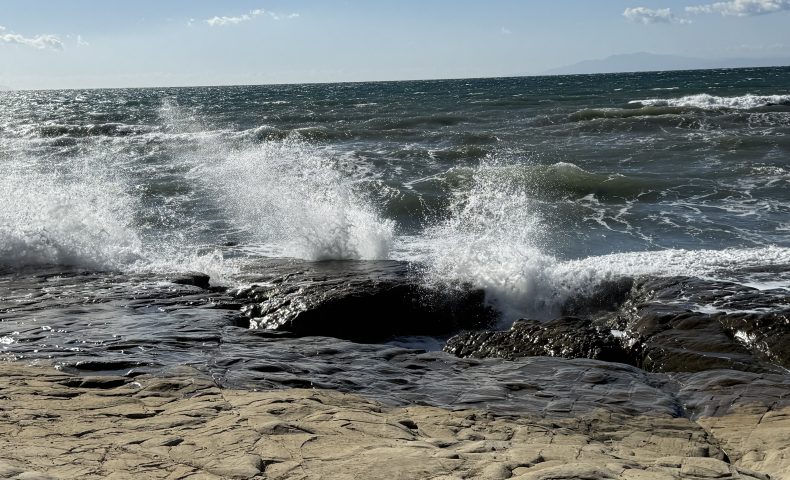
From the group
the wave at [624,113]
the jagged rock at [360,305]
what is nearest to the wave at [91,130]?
the wave at [624,113]

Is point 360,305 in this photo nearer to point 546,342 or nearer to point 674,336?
point 546,342

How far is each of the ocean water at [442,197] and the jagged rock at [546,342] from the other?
1.42 m

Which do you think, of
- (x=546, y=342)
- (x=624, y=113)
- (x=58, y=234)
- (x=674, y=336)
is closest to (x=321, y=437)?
(x=546, y=342)

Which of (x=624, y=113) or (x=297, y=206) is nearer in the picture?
(x=297, y=206)

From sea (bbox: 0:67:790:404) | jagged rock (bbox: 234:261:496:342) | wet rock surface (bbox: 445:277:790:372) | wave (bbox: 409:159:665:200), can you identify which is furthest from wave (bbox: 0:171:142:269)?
wave (bbox: 409:159:665:200)

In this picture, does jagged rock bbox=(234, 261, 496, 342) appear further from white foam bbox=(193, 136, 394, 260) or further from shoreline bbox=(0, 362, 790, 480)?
shoreline bbox=(0, 362, 790, 480)

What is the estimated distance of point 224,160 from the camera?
860 inches

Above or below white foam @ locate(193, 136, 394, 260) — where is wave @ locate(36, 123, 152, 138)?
above

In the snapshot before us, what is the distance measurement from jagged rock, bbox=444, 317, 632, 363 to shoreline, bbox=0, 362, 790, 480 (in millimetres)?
1560

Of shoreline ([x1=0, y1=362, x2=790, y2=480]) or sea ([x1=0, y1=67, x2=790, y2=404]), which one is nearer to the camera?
shoreline ([x1=0, y1=362, x2=790, y2=480])

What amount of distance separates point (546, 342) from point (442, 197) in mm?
9927

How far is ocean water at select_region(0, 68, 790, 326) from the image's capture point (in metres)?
9.41

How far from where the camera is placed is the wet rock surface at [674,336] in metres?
6.16

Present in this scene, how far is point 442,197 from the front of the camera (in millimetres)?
16297
